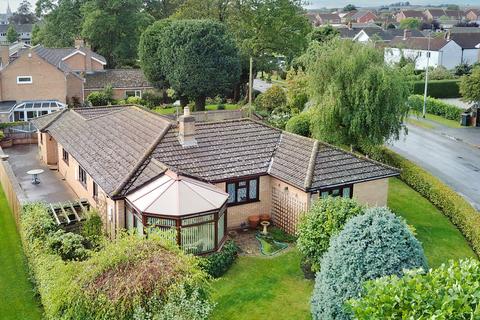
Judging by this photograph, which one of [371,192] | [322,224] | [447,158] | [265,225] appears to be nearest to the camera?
[322,224]

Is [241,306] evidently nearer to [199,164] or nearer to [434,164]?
[199,164]

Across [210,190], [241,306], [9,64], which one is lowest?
[241,306]

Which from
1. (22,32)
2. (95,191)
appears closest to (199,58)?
(95,191)

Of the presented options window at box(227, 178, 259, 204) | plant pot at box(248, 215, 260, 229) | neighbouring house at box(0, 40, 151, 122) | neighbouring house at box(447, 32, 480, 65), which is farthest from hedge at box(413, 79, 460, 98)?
plant pot at box(248, 215, 260, 229)

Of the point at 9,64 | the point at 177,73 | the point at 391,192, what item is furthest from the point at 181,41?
the point at 391,192

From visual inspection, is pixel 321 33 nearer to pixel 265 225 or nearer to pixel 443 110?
pixel 443 110

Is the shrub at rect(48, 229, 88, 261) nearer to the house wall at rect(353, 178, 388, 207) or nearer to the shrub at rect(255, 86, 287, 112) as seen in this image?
the house wall at rect(353, 178, 388, 207)
